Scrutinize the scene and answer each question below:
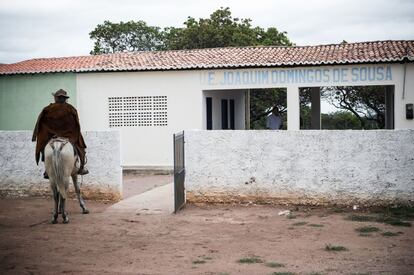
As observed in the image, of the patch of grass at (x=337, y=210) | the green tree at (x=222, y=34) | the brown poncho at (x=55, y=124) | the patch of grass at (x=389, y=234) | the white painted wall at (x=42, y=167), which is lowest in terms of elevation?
the patch of grass at (x=389, y=234)

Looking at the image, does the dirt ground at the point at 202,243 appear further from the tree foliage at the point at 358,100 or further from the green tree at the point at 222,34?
the green tree at the point at 222,34

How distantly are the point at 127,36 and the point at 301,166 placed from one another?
40.0 m

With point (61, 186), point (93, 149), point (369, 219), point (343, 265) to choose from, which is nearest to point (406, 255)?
point (343, 265)

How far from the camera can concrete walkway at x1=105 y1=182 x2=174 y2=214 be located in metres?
9.89

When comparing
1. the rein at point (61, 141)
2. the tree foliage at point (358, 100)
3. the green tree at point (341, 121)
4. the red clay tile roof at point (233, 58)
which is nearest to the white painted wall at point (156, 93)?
the red clay tile roof at point (233, 58)

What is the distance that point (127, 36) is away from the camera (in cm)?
4775

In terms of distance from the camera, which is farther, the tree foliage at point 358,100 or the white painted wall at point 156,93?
the tree foliage at point 358,100

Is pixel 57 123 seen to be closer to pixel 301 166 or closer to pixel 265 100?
pixel 301 166

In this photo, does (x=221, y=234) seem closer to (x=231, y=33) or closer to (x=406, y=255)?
(x=406, y=255)

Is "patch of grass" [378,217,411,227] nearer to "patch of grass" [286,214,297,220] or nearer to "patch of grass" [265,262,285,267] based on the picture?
"patch of grass" [286,214,297,220]

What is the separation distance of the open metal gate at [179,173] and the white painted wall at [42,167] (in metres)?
1.32

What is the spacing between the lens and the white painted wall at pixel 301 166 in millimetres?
9469

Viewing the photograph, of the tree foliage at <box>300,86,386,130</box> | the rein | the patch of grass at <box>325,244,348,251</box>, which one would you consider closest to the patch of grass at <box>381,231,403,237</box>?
the patch of grass at <box>325,244,348,251</box>

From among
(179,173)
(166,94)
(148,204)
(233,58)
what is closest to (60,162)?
(179,173)
